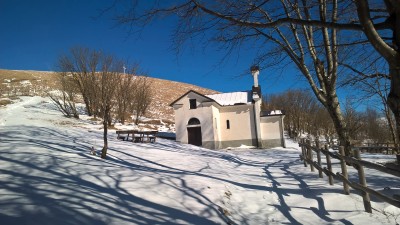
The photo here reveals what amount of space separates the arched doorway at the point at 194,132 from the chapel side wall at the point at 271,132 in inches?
266

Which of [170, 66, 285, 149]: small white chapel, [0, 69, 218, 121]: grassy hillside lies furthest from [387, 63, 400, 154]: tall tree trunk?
[0, 69, 218, 121]: grassy hillside

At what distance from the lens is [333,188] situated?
7.25 metres

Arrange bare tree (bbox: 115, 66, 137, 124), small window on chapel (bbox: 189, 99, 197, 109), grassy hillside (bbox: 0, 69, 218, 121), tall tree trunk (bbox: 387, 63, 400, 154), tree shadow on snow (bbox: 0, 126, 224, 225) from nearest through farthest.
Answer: tall tree trunk (bbox: 387, 63, 400, 154) → tree shadow on snow (bbox: 0, 126, 224, 225) → small window on chapel (bbox: 189, 99, 197, 109) → bare tree (bbox: 115, 66, 137, 124) → grassy hillside (bbox: 0, 69, 218, 121)

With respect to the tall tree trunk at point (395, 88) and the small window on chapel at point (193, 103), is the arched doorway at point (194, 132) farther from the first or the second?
the tall tree trunk at point (395, 88)

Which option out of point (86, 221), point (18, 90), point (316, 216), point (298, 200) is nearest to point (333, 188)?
point (298, 200)

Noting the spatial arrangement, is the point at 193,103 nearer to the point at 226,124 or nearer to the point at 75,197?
the point at 226,124

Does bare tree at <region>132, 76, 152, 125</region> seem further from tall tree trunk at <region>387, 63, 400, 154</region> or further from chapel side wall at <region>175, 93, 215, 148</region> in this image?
tall tree trunk at <region>387, 63, 400, 154</region>

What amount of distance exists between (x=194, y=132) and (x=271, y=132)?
8.22 m

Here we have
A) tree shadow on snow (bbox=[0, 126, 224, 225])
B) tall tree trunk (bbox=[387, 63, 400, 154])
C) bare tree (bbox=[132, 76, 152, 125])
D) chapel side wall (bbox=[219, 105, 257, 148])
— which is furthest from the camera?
bare tree (bbox=[132, 76, 152, 125])

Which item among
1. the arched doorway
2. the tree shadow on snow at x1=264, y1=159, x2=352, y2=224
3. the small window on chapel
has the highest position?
the small window on chapel

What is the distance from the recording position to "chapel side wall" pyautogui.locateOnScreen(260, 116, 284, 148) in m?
30.5

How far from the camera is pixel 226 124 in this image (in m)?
31.8

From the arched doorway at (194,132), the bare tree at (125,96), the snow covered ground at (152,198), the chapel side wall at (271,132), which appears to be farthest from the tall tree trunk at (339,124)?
the bare tree at (125,96)

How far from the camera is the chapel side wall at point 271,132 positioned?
30500mm
